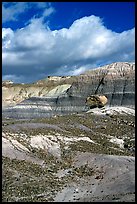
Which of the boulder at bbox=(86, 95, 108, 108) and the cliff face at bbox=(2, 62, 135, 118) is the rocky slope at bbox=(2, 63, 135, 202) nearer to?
the boulder at bbox=(86, 95, 108, 108)

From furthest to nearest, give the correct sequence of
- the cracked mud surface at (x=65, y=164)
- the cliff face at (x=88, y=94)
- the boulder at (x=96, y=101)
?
the cliff face at (x=88, y=94)
the boulder at (x=96, y=101)
the cracked mud surface at (x=65, y=164)

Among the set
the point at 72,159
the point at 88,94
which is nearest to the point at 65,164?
the point at 72,159

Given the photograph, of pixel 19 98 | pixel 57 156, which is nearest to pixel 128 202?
pixel 57 156

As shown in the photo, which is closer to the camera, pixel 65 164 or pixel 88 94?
pixel 65 164

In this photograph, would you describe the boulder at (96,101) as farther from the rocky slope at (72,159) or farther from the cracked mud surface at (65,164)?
the cracked mud surface at (65,164)

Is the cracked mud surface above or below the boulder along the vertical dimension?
below

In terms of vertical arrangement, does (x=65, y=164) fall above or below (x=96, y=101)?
below

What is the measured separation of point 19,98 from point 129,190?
8532cm

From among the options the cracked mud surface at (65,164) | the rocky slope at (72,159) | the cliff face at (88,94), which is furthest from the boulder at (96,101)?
the cracked mud surface at (65,164)

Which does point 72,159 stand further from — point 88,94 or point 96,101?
point 88,94

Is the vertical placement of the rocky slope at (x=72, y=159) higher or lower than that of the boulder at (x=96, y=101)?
lower

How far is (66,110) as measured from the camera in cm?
6084

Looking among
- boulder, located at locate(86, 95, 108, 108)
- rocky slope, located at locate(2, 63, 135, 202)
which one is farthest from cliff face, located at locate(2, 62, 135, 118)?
rocky slope, located at locate(2, 63, 135, 202)

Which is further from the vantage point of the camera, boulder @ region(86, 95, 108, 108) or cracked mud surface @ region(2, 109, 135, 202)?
boulder @ region(86, 95, 108, 108)
